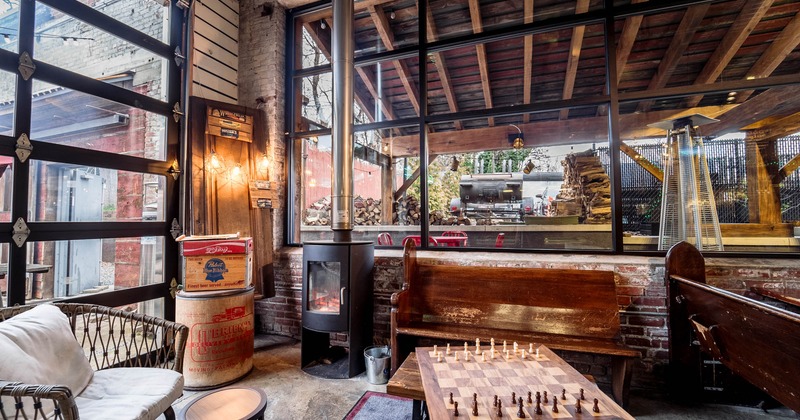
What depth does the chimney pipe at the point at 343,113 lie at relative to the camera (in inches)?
125

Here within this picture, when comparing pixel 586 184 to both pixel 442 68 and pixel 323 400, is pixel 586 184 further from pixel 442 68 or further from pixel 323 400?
pixel 323 400

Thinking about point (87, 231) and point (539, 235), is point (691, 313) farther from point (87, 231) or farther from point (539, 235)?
point (87, 231)

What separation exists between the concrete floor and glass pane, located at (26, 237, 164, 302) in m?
1.16

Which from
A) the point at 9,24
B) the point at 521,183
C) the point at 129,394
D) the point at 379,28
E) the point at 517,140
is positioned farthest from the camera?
the point at 521,183

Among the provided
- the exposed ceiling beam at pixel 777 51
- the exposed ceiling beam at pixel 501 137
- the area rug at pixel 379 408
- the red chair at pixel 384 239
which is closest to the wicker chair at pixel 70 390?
the area rug at pixel 379 408

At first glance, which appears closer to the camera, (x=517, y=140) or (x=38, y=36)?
(x=38, y=36)

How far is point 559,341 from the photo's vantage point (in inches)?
95.0

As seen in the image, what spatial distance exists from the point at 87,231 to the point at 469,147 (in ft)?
A: 18.7

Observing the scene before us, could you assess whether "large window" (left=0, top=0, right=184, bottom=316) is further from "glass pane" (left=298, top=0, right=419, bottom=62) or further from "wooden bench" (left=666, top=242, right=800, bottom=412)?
"wooden bench" (left=666, top=242, right=800, bottom=412)

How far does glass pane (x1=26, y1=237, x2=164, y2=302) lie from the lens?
2.46m

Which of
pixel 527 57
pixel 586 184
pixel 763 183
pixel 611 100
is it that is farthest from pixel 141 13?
pixel 586 184

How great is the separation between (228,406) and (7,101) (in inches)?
101

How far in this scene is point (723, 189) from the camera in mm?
3434

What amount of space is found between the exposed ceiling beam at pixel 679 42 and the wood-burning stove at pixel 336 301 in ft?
10.8
